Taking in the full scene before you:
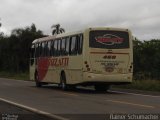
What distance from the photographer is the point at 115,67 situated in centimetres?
2666

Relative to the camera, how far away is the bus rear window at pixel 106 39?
26547 millimetres

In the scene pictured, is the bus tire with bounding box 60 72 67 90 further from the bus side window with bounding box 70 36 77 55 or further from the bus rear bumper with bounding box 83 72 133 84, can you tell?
the bus rear bumper with bounding box 83 72 133 84

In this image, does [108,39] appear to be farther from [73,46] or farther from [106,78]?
[73,46]

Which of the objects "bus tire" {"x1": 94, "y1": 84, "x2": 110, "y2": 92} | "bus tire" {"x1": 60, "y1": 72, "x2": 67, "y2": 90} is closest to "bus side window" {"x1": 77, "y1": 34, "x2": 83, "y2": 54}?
"bus tire" {"x1": 60, "y1": 72, "x2": 67, "y2": 90}

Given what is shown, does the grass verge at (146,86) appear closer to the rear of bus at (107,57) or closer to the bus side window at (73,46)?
the rear of bus at (107,57)

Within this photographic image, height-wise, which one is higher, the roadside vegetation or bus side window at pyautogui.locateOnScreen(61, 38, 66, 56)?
the roadside vegetation

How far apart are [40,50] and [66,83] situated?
6.08 metres

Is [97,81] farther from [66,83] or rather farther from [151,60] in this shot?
[151,60]

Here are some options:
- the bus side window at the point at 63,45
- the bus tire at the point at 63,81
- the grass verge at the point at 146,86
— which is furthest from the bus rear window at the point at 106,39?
the grass verge at the point at 146,86

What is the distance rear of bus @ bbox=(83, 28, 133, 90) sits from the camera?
26391 millimetres

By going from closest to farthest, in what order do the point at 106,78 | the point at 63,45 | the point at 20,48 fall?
the point at 106,78 < the point at 63,45 < the point at 20,48

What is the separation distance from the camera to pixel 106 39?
26.7m

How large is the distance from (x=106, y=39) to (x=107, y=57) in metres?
0.88

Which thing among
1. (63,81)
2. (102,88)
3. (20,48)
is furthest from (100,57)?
(20,48)
